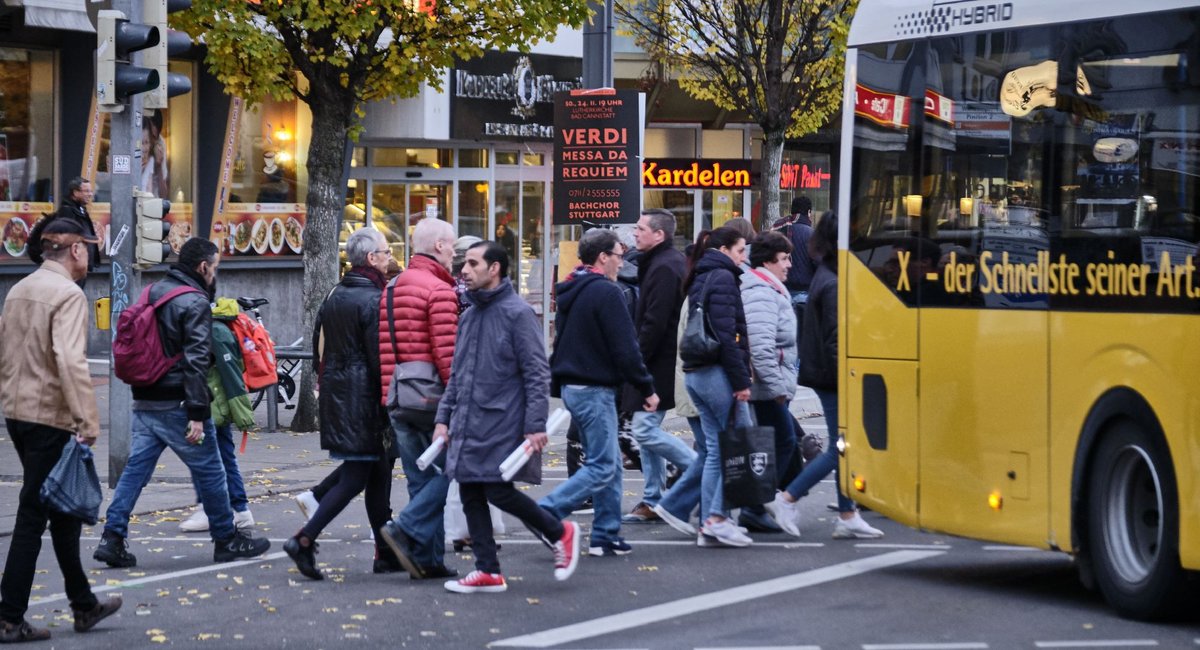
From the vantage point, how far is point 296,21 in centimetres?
1598

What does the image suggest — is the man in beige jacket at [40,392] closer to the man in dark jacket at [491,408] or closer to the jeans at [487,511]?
the man in dark jacket at [491,408]

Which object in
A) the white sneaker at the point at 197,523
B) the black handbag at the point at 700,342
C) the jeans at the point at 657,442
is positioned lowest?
the white sneaker at the point at 197,523

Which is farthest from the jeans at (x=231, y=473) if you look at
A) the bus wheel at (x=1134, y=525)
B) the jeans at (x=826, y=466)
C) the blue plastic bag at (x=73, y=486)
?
the bus wheel at (x=1134, y=525)

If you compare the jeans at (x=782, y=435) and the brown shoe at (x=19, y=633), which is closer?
the brown shoe at (x=19, y=633)

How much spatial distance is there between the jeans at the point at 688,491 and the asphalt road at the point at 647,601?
0.17 meters

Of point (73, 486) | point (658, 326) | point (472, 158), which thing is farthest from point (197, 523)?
point (472, 158)

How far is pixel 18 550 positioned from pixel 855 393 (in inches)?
170

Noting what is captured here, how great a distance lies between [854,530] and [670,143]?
868 inches

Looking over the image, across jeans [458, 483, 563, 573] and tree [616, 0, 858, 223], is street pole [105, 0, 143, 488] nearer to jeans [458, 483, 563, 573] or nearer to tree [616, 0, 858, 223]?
jeans [458, 483, 563, 573]

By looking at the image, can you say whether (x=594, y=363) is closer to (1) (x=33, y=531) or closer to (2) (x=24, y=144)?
(1) (x=33, y=531)

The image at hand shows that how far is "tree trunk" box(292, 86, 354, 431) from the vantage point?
54.7 feet

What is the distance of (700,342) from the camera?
10.4 meters

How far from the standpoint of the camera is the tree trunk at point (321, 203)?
1669 centimetres

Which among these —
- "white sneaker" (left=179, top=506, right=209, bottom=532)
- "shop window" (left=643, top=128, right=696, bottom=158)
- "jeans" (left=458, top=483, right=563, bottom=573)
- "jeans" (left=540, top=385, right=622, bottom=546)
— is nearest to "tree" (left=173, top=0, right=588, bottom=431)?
"white sneaker" (left=179, top=506, right=209, bottom=532)
